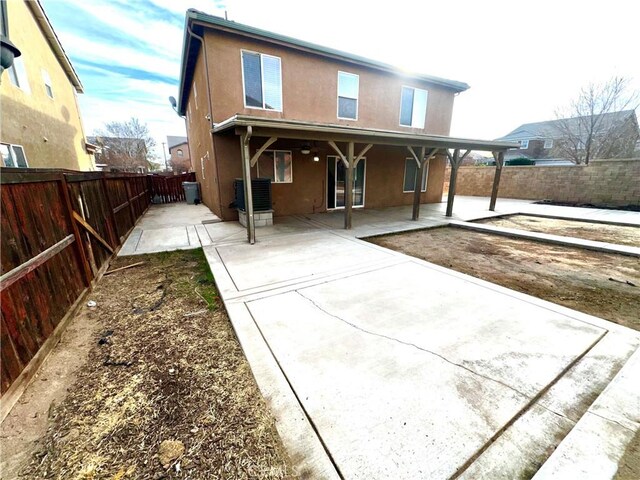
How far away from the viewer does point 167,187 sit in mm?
14609

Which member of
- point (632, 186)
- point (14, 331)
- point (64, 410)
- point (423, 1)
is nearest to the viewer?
point (64, 410)

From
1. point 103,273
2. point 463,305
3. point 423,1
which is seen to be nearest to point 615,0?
point 423,1

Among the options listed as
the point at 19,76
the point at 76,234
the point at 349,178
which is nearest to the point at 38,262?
the point at 76,234

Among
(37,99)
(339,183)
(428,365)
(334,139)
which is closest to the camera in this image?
(428,365)

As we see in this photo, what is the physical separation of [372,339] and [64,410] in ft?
8.21

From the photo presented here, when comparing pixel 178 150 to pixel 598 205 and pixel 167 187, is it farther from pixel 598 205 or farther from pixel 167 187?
pixel 598 205

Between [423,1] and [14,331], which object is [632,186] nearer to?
[423,1]

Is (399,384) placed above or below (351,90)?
below

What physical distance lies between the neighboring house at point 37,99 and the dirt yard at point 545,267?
10681 millimetres

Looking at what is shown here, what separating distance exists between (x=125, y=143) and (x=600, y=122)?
4076 centimetres

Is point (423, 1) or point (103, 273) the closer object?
point (103, 273)

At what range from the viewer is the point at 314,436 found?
5.41 ft

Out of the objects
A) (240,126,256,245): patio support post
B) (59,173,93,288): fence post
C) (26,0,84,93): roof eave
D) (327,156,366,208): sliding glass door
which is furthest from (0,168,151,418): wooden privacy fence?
(26,0,84,93): roof eave

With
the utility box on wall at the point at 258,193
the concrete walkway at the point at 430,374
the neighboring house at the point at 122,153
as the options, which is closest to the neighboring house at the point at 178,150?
the neighboring house at the point at 122,153
